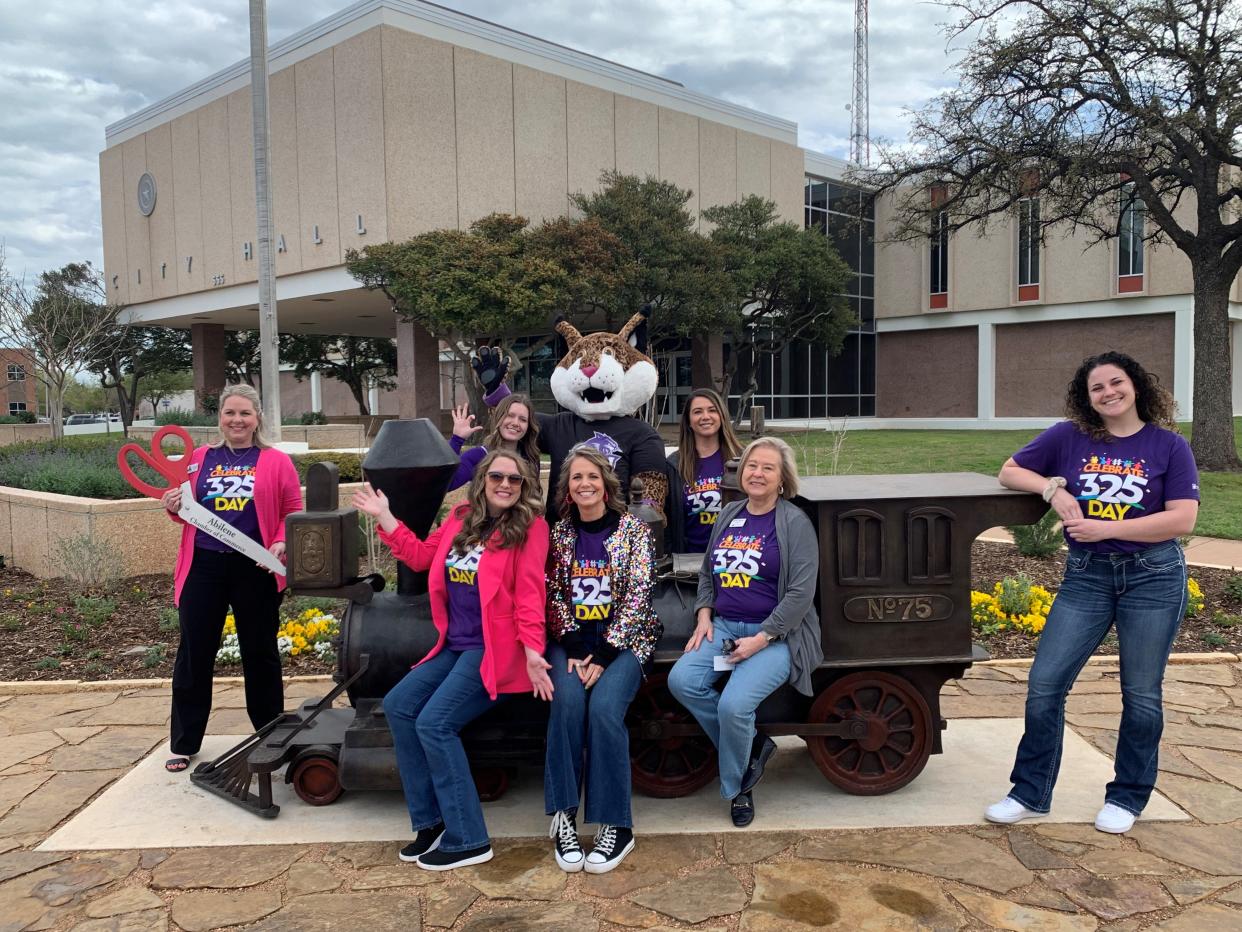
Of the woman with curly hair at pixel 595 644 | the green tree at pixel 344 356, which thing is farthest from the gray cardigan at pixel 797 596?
the green tree at pixel 344 356

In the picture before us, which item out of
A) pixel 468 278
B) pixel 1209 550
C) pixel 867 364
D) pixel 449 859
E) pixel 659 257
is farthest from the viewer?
pixel 867 364

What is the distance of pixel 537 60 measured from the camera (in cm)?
2611

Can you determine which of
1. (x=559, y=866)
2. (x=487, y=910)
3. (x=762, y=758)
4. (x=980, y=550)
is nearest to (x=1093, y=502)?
(x=762, y=758)

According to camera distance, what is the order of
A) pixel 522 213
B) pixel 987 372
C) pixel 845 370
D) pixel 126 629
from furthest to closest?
pixel 845 370 → pixel 987 372 → pixel 522 213 → pixel 126 629

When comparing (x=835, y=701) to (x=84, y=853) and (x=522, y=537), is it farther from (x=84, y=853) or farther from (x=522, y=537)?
(x=84, y=853)

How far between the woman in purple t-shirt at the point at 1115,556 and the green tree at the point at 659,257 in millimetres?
20710

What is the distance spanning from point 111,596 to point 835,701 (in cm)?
596

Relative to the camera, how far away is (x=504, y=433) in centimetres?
416

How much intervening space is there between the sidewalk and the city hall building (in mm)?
8556

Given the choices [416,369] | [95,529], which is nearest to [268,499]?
[95,529]

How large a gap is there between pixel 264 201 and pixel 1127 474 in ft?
54.3

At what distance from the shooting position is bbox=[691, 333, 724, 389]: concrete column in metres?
A: 31.8

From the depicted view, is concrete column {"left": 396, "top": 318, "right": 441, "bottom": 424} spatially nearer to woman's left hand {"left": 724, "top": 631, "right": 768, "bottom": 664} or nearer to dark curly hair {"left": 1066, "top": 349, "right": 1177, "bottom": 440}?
woman's left hand {"left": 724, "top": 631, "right": 768, "bottom": 664}

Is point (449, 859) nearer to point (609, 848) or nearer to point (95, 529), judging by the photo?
point (609, 848)
